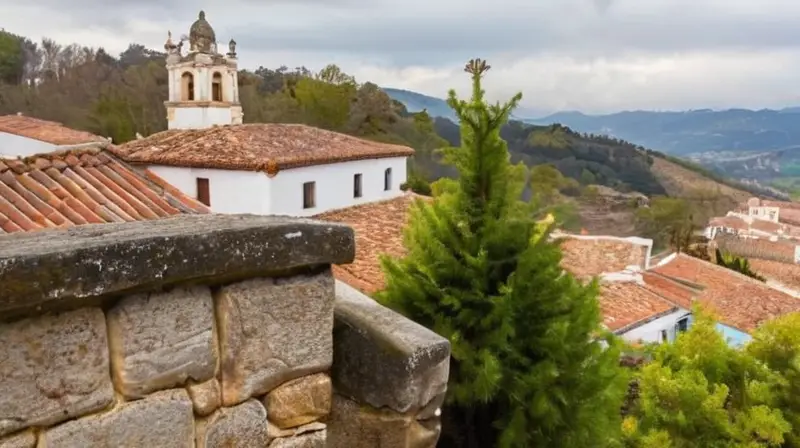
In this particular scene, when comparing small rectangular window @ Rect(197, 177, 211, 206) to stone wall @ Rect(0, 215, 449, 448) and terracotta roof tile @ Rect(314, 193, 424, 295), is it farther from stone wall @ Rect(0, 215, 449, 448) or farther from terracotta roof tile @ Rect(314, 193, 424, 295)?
stone wall @ Rect(0, 215, 449, 448)

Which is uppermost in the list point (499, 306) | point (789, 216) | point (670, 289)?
point (499, 306)

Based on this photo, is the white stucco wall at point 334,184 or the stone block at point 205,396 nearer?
the stone block at point 205,396

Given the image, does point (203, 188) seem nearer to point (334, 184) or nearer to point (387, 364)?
point (334, 184)

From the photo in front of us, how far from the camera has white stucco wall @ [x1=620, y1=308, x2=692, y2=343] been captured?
44.6 feet

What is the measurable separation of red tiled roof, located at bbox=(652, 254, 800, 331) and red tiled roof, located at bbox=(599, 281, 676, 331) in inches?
85.5

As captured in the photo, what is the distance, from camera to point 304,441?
1.95 m

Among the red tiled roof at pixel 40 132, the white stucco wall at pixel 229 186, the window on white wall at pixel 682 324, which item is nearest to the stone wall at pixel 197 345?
the window on white wall at pixel 682 324

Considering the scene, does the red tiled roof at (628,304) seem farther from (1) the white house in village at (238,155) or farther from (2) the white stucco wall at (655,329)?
(1) the white house in village at (238,155)

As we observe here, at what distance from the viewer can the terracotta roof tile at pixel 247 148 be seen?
17062 millimetres

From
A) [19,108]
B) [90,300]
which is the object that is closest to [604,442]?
[90,300]

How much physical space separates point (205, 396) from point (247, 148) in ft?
54.2

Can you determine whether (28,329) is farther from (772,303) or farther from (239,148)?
(772,303)

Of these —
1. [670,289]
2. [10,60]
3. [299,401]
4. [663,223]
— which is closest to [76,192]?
[299,401]

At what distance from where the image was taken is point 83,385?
1542mm
